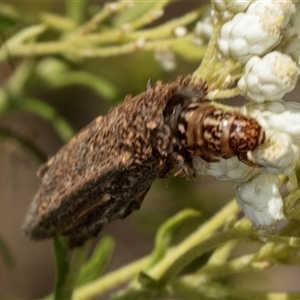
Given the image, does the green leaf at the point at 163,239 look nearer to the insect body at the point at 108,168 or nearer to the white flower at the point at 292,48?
the insect body at the point at 108,168

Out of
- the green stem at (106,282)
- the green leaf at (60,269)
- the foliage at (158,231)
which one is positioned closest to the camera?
the foliage at (158,231)

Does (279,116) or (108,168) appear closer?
(279,116)

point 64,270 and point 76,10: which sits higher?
point 76,10

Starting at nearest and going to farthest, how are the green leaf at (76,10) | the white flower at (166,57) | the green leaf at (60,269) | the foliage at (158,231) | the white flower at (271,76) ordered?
the white flower at (271,76), the foliage at (158,231), the green leaf at (60,269), the white flower at (166,57), the green leaf at (76,10)

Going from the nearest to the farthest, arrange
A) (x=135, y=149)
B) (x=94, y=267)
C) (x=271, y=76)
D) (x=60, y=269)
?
1. (x=271, y=76)
2. (x=135, y=149)
3. (x=60, y=269)
4. (x=94, y=267)

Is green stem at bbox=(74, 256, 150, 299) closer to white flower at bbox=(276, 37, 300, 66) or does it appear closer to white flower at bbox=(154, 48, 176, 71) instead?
white flower at bbox=(154, 48, 176, 71)

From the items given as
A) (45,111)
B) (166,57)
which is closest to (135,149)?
(166,57)

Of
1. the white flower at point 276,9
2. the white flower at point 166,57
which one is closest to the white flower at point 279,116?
the white flower at point 276,9

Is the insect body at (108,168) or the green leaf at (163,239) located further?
the green leaf at (163,239)

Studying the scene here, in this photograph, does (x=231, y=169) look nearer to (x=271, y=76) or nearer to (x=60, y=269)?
(x=271, y=76)
